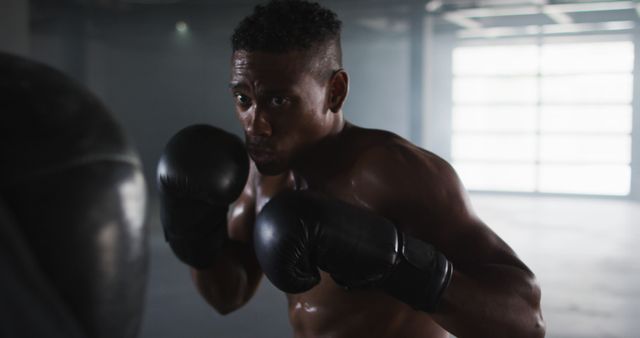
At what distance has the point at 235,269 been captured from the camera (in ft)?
4.71

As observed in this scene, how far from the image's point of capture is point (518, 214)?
7.68m

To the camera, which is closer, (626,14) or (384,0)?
(384,0)

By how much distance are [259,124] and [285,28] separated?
0.20 meters

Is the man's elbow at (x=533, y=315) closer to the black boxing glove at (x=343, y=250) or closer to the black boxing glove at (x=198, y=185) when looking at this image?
the black boxing glove at (x=343, y=250)

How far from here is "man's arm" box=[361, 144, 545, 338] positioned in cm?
101

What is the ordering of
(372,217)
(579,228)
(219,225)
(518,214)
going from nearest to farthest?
(372,217)
(219,225)
(579,228)
(518,214)

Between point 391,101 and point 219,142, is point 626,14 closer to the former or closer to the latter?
point 391,101

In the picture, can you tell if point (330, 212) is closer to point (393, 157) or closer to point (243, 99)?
point (393, 157)

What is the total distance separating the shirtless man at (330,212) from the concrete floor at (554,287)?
6.59 ft

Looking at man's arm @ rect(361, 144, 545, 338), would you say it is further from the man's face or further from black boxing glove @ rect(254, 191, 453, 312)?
the man's face

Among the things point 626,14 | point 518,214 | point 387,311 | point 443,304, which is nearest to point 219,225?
point 387,311

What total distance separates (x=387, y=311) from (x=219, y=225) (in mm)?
386

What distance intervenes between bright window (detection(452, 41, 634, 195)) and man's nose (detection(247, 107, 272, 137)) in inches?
356

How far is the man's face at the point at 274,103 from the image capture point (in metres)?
1.17
